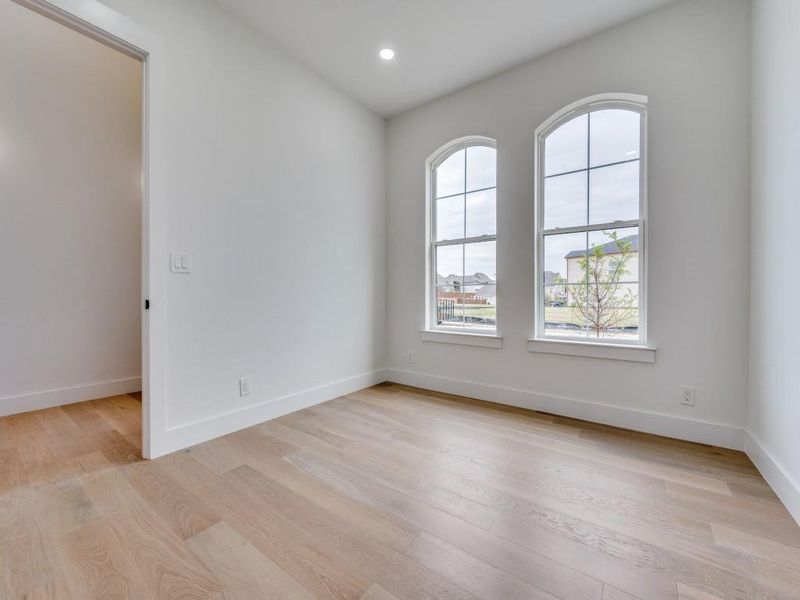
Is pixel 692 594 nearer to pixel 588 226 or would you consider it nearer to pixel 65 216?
pixel 588 226

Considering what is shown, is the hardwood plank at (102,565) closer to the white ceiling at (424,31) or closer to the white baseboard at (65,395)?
the white baseboard at (65,395)

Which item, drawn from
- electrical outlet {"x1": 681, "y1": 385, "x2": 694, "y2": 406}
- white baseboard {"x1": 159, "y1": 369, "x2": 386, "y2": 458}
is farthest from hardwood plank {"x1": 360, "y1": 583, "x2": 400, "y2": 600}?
electrical outlet {"x1": 681, "y1": 385, "x2": 694, "y2": 406}

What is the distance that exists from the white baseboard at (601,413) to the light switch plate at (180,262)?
2.36 m

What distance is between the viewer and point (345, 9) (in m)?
2.42

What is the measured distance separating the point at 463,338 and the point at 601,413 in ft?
4.15

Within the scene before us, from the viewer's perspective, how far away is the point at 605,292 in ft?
8.86

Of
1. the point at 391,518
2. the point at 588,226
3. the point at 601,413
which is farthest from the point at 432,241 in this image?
the point at 391,518

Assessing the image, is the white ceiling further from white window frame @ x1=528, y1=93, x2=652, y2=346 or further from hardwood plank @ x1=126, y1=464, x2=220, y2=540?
hardwood plank @ x1=126, y1=464, x2=220, y2=540

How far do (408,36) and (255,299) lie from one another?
2332 mm

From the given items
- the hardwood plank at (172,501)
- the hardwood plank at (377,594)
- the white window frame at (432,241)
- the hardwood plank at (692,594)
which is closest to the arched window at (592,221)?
the white window frame at (432,241)

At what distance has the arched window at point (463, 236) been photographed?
332 cm

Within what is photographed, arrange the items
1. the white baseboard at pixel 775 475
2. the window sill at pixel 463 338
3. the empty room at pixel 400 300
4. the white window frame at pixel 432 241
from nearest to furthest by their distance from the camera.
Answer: the empty room at pixel 400 300, the white baseboard at pixel 775 475, the window sill at pixel 463 338, the white window frame at pixel 432 241

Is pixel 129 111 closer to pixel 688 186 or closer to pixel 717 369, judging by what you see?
pixel 688 186

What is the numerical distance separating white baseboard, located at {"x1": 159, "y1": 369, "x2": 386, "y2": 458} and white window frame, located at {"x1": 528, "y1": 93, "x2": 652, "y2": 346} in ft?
5.88
